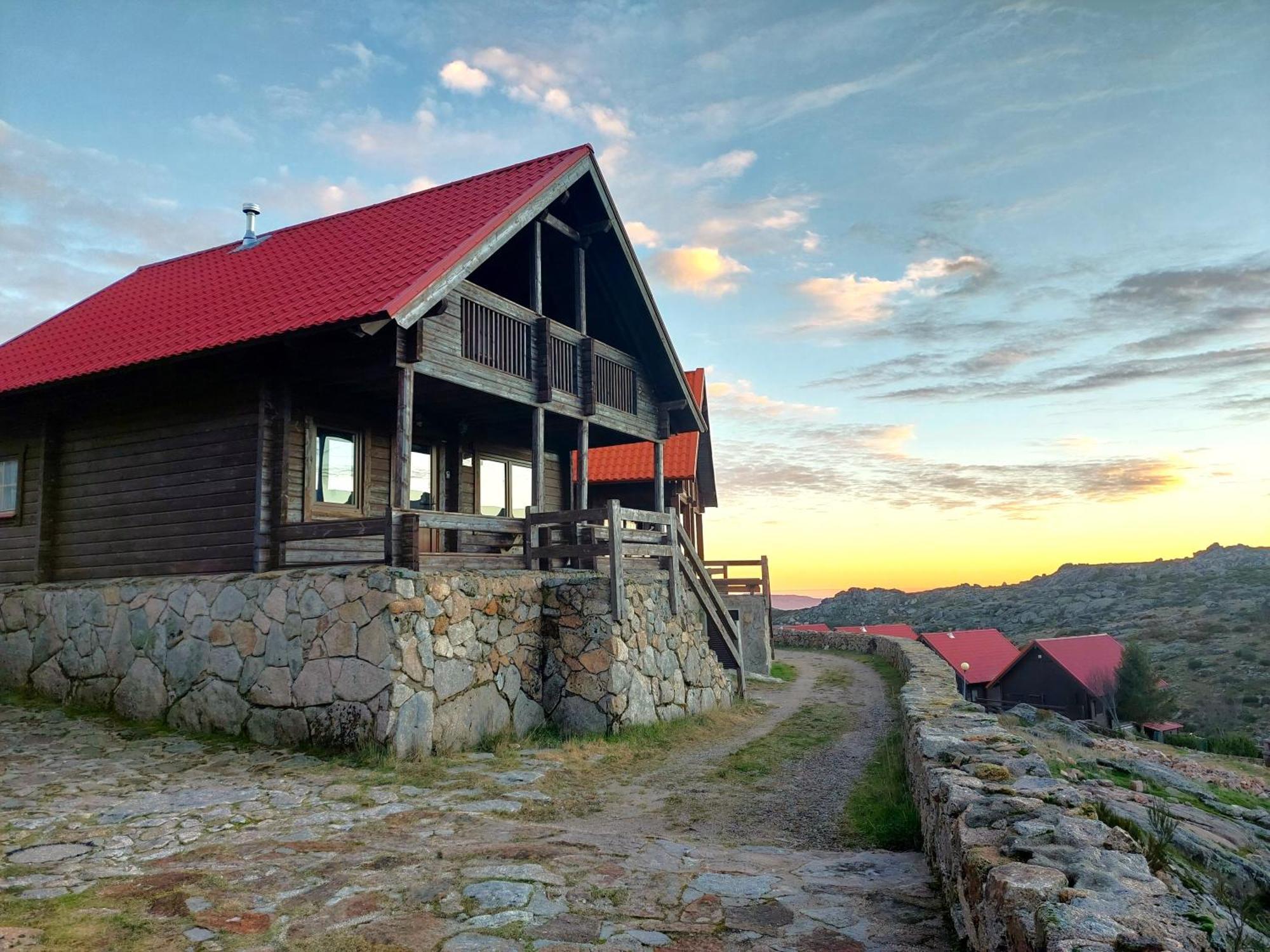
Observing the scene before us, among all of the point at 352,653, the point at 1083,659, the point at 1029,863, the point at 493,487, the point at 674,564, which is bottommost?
the point at 1083,659

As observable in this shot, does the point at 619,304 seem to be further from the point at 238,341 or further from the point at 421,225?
the point at 238,341

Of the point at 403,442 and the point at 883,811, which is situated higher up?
the point at 403,442

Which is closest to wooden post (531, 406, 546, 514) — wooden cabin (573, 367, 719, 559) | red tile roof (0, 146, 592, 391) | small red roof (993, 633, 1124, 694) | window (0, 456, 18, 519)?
red tile roof (0, 146, 592, 391)

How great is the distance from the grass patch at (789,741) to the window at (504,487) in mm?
6360

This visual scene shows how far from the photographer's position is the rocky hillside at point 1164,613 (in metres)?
44.1

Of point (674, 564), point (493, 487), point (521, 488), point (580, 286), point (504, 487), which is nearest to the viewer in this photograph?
point (674, 564)

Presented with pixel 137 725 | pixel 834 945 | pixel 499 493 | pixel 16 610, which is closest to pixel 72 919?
pixel 834 945

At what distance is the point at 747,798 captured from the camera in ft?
28.5

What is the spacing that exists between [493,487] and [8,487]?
26.7 ft

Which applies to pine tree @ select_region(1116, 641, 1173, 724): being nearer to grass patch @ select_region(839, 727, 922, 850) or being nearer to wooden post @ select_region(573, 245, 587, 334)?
grass patch @ select_region(839, 727, 922, 850)

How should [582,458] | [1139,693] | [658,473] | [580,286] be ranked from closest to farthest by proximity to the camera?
1. [582,458]
2. [580,286]
3. [658,473]
4. [1139,693]

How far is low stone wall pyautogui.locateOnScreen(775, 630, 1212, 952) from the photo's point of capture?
3.29 m

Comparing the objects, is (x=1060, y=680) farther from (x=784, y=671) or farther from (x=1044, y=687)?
(x=784, y=671)

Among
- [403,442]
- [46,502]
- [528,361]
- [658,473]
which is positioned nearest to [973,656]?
[658,473]
